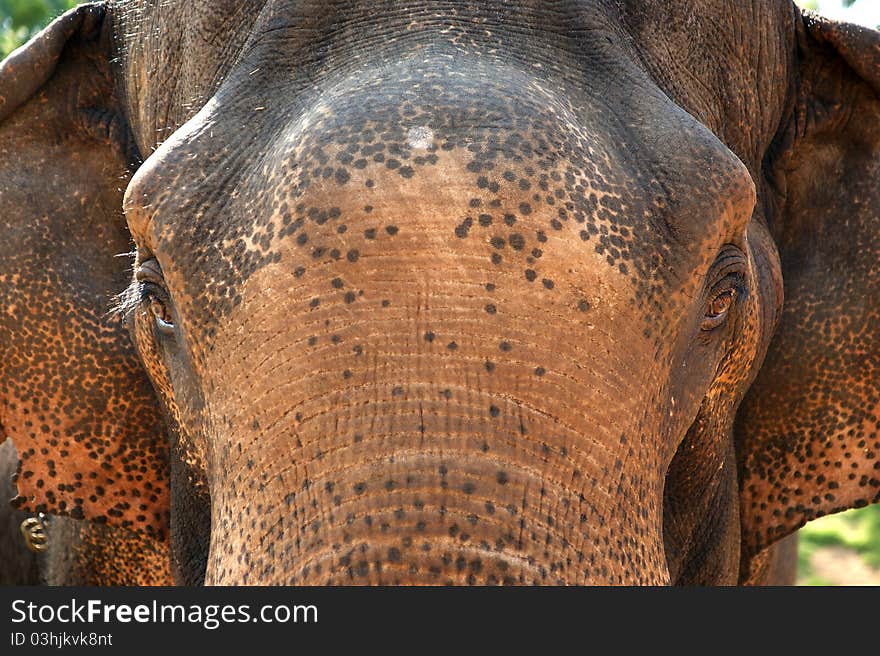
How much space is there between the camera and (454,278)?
1.79 meters

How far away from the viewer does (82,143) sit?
9.41 ft

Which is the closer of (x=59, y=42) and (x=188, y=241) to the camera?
(x=188, y=241)

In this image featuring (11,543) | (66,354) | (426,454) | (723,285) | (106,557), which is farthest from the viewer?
(11,543)

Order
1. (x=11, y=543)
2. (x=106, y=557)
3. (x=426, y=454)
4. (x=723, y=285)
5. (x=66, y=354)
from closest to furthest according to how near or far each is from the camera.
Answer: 1. (x=426, y=454)
2. (x=723, y=285)
3. (x=66, y=354)
4. (x=106, y=557)
5. (x=11, y=543)

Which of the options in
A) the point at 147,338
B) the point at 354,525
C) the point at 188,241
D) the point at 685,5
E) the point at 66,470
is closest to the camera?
the point at 354,525

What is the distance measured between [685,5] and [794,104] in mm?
462

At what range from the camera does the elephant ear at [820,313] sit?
Result: 279cm

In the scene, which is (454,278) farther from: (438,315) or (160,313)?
(160,313)

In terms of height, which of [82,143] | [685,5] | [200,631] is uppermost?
[685,5]

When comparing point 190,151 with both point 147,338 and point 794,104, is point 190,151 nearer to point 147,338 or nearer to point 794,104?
point 147,338

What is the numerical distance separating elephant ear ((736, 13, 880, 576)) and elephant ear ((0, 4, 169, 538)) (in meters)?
1.23

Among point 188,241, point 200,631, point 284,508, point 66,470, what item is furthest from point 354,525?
point 66,470

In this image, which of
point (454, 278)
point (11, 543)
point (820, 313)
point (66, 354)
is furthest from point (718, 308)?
point (11, 543)

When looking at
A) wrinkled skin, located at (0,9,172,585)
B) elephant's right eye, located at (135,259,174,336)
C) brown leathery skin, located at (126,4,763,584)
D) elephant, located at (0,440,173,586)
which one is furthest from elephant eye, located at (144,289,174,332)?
elephant, located at (0,440,173,586)
